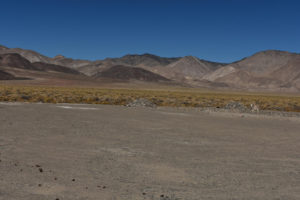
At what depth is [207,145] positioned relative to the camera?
1395 cm

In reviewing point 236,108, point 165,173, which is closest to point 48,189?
point 165,173

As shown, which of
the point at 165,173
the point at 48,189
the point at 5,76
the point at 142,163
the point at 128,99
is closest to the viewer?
the point at 48,189

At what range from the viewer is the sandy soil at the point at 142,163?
772 centimetres

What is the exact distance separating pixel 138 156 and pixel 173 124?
30.3 ft

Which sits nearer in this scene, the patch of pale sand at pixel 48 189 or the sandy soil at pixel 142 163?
the patch of pale sand at pixel 48 189

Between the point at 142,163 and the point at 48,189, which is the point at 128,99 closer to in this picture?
the point at 142,163

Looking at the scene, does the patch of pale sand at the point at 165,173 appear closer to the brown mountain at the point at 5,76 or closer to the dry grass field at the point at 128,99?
the dry grass field at the point at 128,99

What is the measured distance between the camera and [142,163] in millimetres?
10391

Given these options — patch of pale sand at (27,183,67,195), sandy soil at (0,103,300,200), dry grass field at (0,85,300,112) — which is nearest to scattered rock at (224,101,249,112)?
dry grass field at (0,85,300,112)

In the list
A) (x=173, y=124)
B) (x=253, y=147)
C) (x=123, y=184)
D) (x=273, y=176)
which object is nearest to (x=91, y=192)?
(x=123, y=184)

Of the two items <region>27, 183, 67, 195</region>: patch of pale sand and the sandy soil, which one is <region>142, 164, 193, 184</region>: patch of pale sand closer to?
the sandy soil

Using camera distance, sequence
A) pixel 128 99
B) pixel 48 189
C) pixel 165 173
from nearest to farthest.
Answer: pixel 48 189 → pixel 165 173 → pixel 128 99

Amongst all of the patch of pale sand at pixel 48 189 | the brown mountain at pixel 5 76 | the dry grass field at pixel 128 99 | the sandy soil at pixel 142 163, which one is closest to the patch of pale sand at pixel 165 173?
the sandy soil at pixel 142 163

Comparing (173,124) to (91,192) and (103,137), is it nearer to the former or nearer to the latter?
(103,137)
